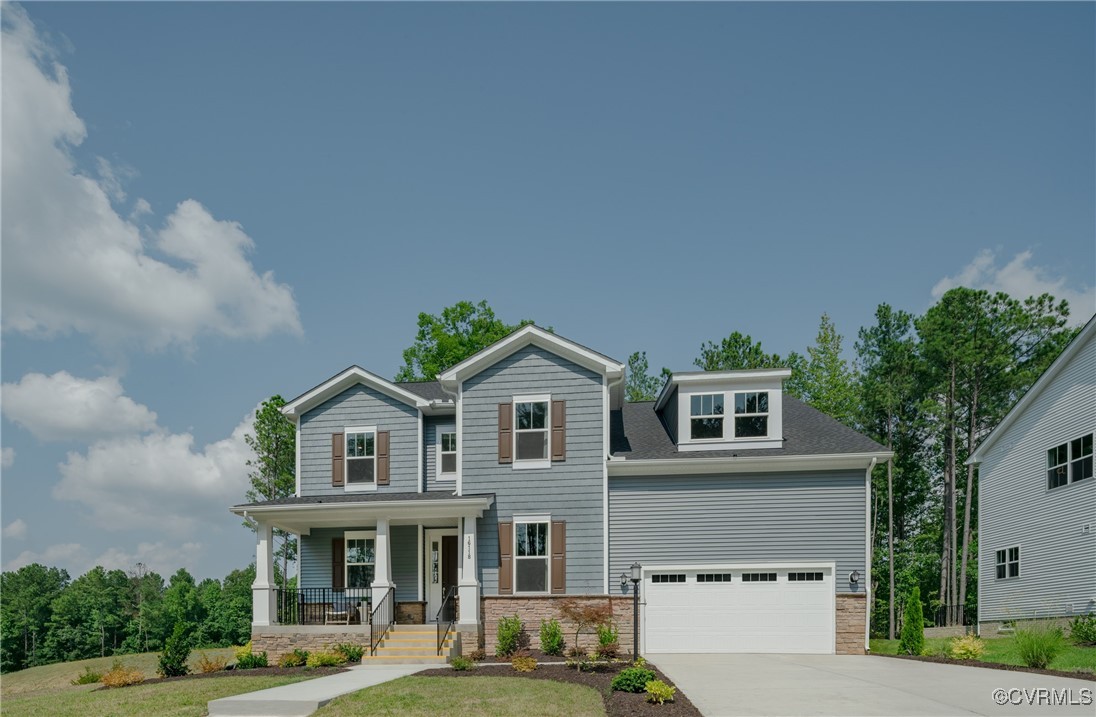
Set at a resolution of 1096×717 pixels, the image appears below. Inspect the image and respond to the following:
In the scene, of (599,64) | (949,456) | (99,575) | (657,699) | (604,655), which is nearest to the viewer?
(657,699)

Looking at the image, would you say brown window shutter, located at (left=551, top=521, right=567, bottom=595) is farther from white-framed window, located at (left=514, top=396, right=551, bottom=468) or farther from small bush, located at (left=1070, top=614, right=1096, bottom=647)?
small bush, located at (left=1070, top=614, right=1096, bottom=647)

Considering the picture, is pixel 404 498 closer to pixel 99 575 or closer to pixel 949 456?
pixel 949 456

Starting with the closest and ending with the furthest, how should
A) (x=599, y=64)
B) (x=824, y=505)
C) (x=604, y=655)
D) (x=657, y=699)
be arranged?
(x=657, y=699) → (x=604, y=655) → (x=599, y=64) → (x=824, y=505)

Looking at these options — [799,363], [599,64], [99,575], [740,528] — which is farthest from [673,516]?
[99,575]

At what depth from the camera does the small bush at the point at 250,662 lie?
17766mm

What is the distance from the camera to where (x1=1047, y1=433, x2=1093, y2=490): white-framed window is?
2144cm

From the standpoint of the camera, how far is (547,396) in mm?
20641

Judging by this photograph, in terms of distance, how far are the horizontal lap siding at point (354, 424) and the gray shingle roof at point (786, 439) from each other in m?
5.21

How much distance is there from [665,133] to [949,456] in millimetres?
24417

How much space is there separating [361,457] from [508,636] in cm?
617

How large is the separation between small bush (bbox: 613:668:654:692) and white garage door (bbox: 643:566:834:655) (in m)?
7.96

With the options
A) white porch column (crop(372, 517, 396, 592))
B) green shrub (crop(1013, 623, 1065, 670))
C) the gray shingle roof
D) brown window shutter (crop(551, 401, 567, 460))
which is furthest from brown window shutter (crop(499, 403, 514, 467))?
green shrub (crop(1013, 623, 1065, 670))

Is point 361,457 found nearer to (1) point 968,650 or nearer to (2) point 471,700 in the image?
(2) point 471,700

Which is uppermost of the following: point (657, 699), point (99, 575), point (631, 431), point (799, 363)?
point (799, 363)
